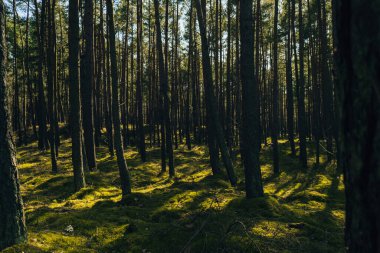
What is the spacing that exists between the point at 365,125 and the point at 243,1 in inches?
Answer: 328

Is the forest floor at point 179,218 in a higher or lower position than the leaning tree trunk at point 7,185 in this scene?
lower

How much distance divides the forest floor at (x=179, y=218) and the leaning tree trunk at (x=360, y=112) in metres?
1.50

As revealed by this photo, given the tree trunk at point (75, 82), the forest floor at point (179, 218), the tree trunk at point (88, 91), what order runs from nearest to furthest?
1. the forest floor at point (179, 218)
2. the tree trunk at point (75, 82)
3. the tree trunk at point (88, 91)

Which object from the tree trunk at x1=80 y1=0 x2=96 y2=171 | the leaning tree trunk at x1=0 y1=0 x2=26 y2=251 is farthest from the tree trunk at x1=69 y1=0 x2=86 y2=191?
the leaning tree trunk at x1=0 y1=0 x2=26 y2=251

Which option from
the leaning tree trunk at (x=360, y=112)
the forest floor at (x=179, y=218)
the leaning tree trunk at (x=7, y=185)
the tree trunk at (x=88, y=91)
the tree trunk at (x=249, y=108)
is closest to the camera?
the leaning tree trunk at (x=360, y=112)

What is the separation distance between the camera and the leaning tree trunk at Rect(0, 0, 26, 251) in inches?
191

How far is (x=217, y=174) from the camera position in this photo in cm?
1571

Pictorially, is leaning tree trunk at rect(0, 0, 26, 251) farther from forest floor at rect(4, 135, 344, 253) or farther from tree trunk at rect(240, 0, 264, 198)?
tree trunk at rect(240, 0, 264, 198)

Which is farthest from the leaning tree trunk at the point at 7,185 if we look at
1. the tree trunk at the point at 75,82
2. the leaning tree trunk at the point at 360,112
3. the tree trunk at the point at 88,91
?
the tree trunk at the point at 88,91

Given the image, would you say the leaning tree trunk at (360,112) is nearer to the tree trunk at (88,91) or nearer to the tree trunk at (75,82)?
the tree trunk at (75,82)

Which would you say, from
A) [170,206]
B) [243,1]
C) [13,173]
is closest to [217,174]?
[170,206]

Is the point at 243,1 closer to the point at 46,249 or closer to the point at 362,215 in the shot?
the point at 46,249

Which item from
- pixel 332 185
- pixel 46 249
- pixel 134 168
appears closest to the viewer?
Result: pixel 46 249

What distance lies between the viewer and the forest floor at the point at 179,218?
553cm
